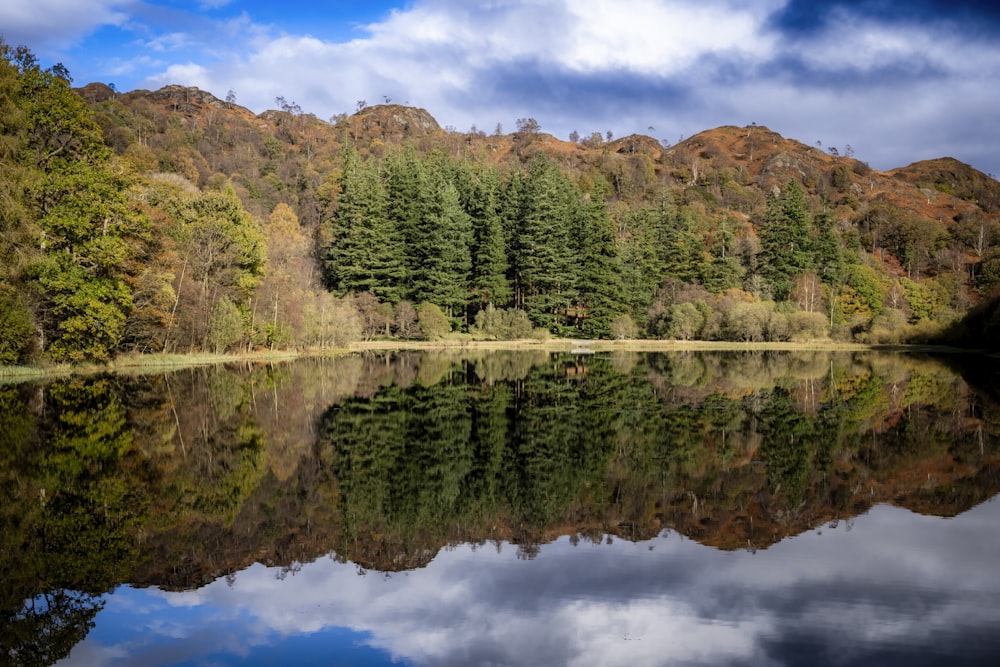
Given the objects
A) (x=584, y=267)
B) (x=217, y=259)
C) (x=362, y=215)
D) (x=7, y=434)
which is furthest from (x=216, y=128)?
(x=7, y=434)

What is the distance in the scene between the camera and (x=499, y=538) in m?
8.17

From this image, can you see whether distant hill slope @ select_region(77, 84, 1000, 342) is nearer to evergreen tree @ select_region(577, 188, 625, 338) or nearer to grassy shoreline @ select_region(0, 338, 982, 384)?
evergreen tree @ select_region(577, 188, 625, 338)

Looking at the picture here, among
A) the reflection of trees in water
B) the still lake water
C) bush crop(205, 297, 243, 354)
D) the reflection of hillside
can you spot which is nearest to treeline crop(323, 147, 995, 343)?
bush crop(205, 297, 243, 354)

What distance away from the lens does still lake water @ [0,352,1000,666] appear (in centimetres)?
582

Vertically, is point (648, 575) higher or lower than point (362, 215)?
lower

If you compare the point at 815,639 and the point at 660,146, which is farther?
the point at 660,146

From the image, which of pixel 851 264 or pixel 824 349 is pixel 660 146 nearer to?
pixel 851 264

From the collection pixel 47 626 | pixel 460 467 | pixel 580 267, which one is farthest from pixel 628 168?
pixel 47 626

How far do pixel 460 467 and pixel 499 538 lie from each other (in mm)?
3179

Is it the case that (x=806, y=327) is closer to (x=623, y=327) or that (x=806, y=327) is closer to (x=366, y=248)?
(x=623, y=327)

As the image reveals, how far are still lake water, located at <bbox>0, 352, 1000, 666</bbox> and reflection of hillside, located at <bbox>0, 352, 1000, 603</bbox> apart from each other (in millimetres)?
62

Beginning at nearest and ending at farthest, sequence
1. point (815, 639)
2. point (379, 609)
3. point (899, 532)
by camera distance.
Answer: point (815, 639), point (379, 609), point (899, 532)

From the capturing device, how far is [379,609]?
6.55 m

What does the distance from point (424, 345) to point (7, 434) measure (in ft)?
126
